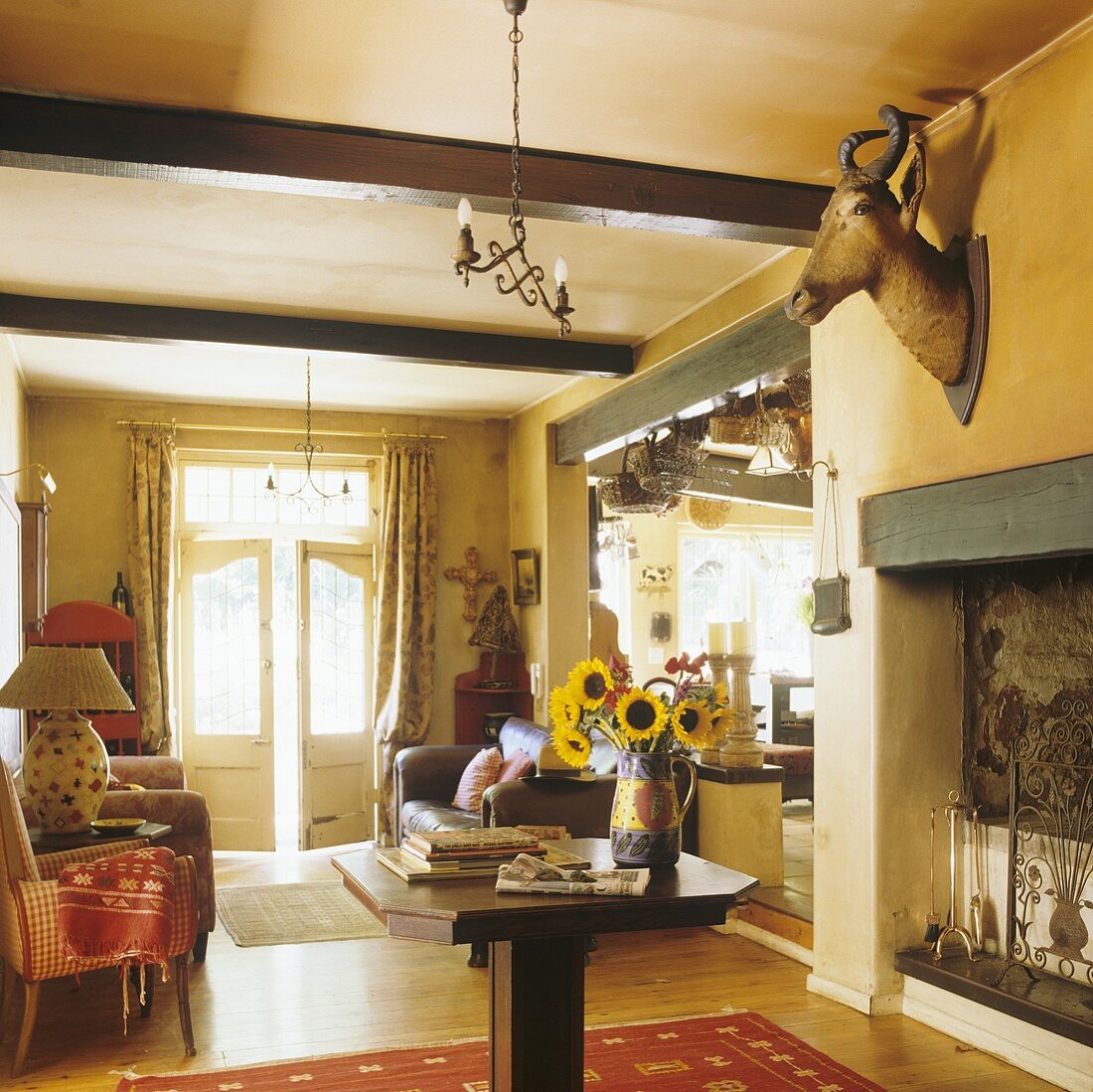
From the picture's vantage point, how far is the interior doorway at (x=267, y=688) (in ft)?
27.3

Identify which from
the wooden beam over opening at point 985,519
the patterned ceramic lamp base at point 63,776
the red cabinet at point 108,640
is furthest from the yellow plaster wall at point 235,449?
the wooden beam over opening at point 985,519

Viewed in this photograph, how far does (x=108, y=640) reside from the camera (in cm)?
772

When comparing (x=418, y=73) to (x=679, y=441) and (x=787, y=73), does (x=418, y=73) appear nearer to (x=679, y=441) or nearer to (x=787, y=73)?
(x=787, y=73)

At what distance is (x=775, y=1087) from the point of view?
12.1ft

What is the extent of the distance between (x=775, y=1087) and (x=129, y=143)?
11.8ft

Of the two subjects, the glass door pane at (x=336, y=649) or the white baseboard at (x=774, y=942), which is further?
the glass door pane at (x=336, y=649)

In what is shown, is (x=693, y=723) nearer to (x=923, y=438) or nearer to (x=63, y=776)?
(x=923, y=438)

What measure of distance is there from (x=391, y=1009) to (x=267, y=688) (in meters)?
4.20

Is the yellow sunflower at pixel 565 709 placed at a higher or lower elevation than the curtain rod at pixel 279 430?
lower

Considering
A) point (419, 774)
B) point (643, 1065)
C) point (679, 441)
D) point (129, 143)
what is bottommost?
point (643, 1065)

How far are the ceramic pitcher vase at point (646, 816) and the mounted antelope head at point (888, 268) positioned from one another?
164 centimetres

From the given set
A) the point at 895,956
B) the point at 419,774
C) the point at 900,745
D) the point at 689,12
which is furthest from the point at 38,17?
the point at 419,774

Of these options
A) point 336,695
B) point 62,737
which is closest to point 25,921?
point 62,737

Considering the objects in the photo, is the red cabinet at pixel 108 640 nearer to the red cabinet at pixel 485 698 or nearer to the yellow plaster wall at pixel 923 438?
the red cabinet at pixel 485 698
